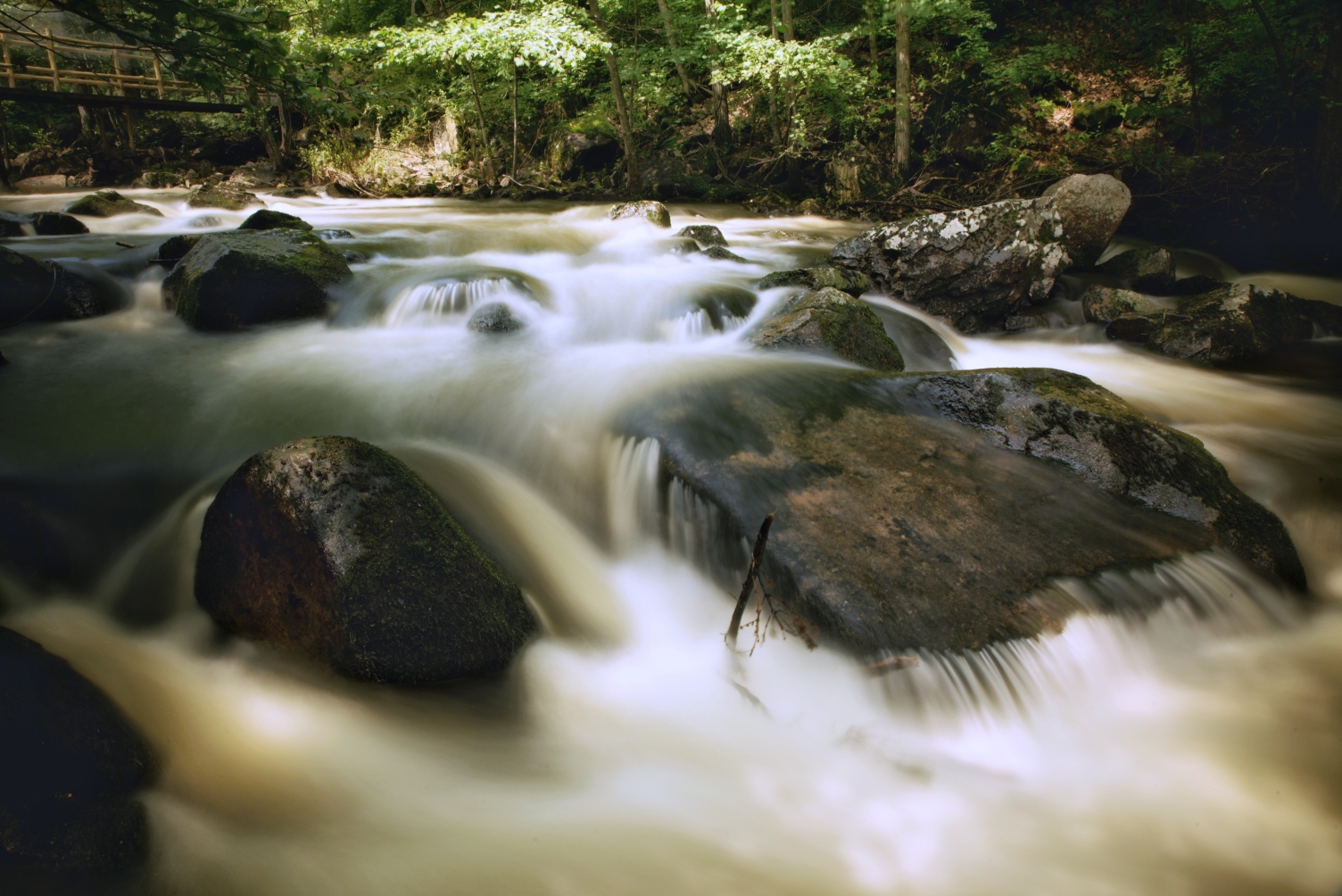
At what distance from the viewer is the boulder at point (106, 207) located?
10.6m

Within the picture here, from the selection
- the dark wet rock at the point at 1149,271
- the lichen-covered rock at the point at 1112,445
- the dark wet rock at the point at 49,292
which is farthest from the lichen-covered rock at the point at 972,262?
the dark wet rock at the point at 49,292

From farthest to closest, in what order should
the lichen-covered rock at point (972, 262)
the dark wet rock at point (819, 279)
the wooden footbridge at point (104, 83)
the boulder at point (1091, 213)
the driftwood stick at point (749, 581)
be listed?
the wooden footbridge at point (104, 83) → the boulder at point (1091, 213) → the lichen-covered rock at point (972, 262) → the dark wet rock at point (819, 279) → the driftwood stick at point (749, 581)

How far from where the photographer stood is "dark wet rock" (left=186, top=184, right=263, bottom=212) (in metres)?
12.4

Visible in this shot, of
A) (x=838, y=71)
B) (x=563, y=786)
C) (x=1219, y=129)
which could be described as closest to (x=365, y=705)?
(x=563, y=786)

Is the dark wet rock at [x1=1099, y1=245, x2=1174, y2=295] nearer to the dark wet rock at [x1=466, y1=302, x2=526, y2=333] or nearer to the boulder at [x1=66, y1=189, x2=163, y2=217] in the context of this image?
the dark wet rock at [x1=466, y1=302, x2=526, y2=333]

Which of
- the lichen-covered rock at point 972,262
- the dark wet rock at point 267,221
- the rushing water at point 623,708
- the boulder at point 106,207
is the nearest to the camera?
the rushing water at point 623,708

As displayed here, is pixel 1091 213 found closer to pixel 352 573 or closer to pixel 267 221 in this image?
pixel 352 573

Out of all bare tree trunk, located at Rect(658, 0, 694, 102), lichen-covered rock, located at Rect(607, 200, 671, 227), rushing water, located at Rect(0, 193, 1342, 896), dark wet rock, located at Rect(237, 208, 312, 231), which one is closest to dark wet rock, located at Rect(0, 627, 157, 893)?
rushing water, located at Rect(0, 193, 1342, 896)

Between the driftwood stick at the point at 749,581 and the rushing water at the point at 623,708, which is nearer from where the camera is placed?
the rushing water at the point at 623,708

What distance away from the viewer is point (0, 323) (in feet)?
18.2

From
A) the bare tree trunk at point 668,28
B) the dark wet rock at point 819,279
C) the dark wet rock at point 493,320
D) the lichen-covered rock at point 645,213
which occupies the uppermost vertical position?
the bare tree trunk at point 668,28

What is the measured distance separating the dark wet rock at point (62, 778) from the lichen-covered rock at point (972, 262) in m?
7.46

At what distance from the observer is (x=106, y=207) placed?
425 inches

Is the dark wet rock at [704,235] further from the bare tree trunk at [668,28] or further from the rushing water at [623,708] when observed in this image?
the rushing water at [623,708]
